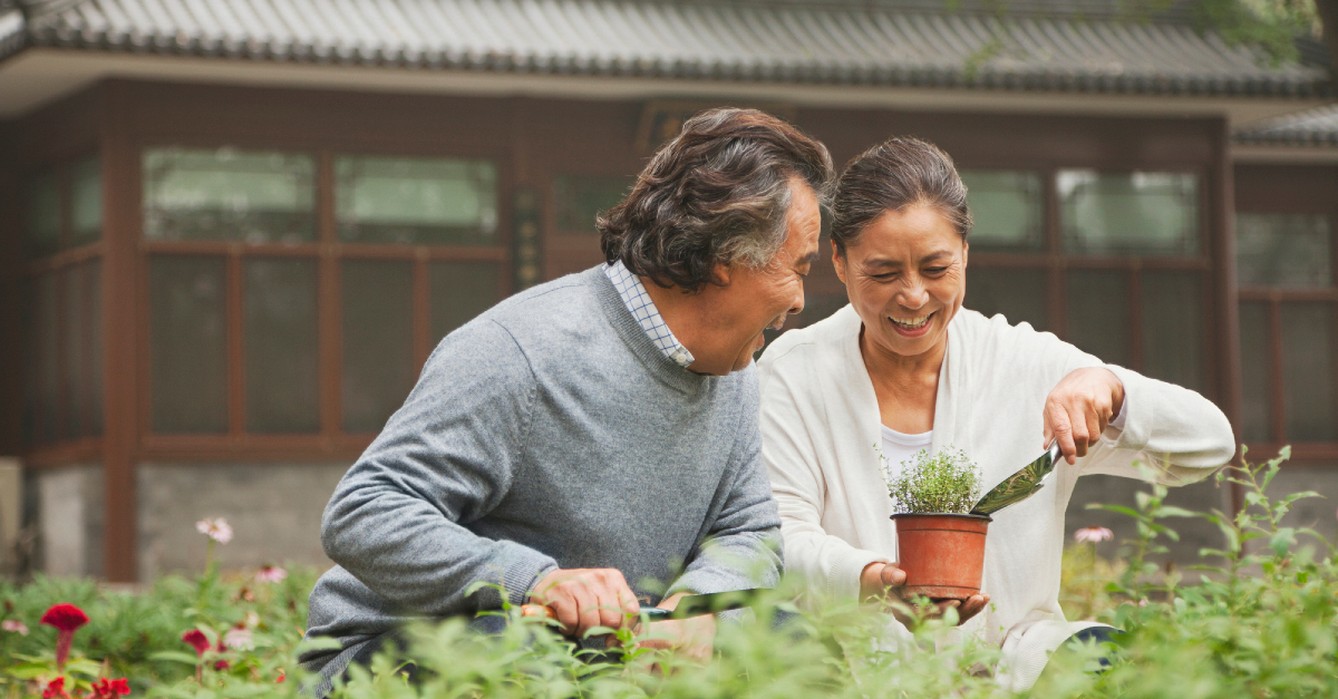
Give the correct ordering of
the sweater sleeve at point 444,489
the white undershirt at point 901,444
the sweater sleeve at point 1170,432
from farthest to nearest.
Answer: the white undershirt at point 901,444 → the sweater sleeve at point 1170,432 → the sweater sleeve at point 444,489

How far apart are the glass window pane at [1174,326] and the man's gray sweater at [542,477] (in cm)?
924

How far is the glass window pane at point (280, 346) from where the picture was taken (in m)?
9.91

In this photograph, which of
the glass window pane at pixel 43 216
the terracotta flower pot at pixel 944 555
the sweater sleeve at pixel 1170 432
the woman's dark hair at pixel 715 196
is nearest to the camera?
the terracotta flower pot at pixel 944 555

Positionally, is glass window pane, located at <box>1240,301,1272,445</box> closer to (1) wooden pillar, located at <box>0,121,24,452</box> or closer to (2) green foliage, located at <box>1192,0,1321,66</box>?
(2) green foliage, located at <box>1192,0,1321,66</box>

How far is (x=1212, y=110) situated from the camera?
11602 millimetres

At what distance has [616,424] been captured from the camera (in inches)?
107

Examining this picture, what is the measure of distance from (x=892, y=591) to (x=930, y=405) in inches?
25.4

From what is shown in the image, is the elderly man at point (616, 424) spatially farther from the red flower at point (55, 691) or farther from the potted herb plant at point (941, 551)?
the red flower at point (55, 691)

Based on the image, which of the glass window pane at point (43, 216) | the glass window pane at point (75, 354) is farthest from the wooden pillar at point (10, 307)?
the glass window pane at point (75, 354)

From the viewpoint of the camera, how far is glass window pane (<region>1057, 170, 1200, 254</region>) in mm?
11500

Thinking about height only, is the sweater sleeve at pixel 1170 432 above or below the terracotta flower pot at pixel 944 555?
Answer: above

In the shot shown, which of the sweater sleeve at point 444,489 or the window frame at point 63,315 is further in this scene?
the window frame at point 63,315

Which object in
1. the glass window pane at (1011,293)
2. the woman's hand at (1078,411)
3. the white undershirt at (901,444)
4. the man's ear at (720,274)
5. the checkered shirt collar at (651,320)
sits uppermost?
the glass window pane at (1011,293)

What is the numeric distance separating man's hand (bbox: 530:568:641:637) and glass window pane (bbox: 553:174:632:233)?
8.23 metres
